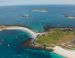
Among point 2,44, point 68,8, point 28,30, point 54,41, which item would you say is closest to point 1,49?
point 2,44

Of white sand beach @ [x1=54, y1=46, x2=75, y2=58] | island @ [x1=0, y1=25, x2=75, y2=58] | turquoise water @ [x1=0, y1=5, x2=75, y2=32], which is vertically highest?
turquoise water @ [x1=0, y1=5, x2=75, y2=32]

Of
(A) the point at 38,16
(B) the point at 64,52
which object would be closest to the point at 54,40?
(B) the point at 64,52

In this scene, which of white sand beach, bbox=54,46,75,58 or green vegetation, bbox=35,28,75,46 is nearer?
white sand beach, bbox=54,46,75,58

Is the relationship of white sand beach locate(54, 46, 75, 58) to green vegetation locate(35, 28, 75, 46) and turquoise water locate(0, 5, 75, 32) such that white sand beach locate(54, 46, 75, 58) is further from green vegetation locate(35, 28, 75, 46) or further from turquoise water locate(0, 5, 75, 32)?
turquoise water locate(0, 5, 75, 32)

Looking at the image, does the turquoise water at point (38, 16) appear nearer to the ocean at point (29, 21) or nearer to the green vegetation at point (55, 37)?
the ocean at point (29, 21)

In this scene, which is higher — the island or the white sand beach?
the island

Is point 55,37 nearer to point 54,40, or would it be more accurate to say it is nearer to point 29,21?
point 54,40

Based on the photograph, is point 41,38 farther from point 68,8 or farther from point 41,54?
point 68,8

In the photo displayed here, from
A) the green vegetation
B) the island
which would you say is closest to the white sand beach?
the island
